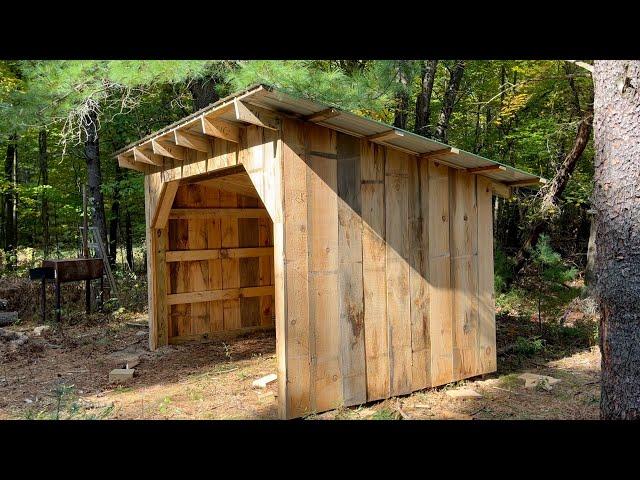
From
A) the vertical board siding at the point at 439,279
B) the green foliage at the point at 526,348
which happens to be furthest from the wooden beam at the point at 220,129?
the green foliage at the point at 526,348

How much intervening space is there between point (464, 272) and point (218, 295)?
12.0 ft

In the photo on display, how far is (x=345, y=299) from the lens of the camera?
4738mm

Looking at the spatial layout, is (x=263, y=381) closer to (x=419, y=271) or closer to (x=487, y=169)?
(x=419, y=271)

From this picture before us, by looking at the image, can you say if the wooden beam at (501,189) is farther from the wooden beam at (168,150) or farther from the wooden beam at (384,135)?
the wooden beam at (168,150)

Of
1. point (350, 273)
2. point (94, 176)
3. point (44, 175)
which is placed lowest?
point (350, 273)

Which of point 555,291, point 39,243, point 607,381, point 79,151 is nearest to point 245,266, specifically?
point 607,381

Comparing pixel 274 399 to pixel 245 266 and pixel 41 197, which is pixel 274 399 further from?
pixel 41 197

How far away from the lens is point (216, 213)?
7719mm

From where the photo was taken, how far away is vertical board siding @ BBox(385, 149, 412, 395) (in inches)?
198

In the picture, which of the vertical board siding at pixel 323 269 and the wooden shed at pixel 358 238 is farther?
the vertical board siding at pixel 323 269

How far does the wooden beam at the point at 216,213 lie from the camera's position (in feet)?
24.4

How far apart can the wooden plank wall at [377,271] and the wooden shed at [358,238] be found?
0.04ft

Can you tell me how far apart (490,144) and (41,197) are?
11939 millimetres

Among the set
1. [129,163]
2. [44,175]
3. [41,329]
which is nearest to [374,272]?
Answer: [129,163]
